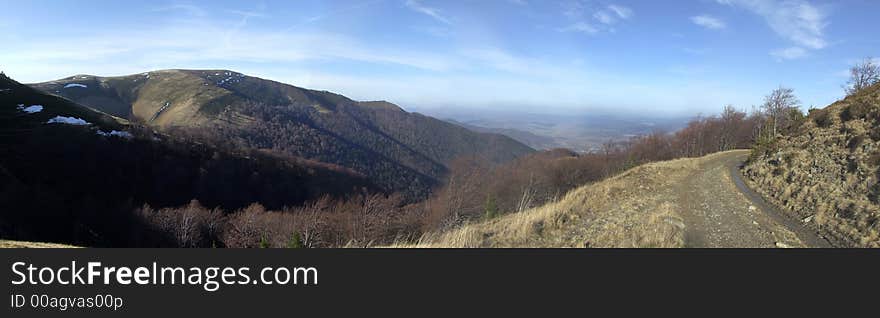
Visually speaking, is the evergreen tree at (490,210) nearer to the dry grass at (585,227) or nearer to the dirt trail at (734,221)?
the dry grass at (585,227)

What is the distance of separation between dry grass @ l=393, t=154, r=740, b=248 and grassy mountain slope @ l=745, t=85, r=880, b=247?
123 inches

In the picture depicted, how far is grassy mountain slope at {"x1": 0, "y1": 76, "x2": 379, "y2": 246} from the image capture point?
127 ft

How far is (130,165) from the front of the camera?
221 ft

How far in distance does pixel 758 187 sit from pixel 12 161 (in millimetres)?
76827

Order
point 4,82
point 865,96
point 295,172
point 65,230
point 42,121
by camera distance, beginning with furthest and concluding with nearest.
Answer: point 295,172, point 4,82, point 42,121, point 65,230, point 865,96

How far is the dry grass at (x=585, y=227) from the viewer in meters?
7.20

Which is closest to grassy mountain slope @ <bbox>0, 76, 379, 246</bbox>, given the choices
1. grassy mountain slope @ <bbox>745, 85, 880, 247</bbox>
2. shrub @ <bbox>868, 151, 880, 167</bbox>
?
grassy mountain slope @ <bbox>745, 85, 880, 247</bbox>

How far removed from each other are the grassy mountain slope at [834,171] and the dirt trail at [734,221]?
518 mm

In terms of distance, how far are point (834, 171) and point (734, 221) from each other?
4407 millimetres

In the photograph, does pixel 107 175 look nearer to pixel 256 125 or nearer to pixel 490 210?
pixel 490 210

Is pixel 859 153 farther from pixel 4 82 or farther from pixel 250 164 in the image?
pixel 4 82

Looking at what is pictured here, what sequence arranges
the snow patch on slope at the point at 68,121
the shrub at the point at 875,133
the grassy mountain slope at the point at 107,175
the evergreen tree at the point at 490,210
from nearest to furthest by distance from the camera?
the shrub at the point at 875,133 < the evergreen tree at the point at 490,210 < the grassy mountain slope at the point at 107,175 < the snow patch on slope at the point at 68,121

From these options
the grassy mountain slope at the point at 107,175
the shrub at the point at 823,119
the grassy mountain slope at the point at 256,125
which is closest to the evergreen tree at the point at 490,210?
the shrub at the point at 823,119
